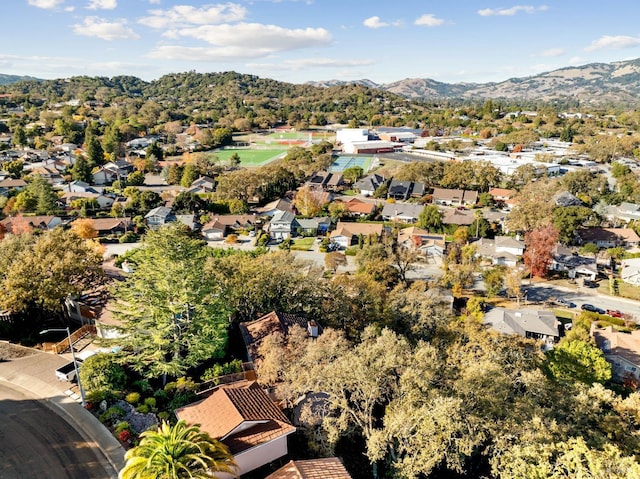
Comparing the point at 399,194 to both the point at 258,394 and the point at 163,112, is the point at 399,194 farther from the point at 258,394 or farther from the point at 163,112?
the point at 163,112

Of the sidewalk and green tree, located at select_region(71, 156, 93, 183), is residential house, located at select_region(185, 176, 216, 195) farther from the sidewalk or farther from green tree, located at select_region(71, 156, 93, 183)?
the sidewalk

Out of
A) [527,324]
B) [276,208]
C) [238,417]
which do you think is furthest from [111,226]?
[527,324]

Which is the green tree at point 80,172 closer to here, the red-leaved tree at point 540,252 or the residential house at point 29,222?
the residential house at point 29,222

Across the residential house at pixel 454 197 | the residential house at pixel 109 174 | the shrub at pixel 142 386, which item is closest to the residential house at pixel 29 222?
the residential house at pixel 109 174

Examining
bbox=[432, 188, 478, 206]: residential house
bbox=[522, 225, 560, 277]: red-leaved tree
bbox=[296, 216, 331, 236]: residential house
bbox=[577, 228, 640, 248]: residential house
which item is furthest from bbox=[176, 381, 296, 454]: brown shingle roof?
bbox=[432, 188, 478, 206]: residential house

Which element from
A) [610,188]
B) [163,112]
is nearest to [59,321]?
[610,188]

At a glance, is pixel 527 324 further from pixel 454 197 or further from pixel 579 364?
pixel 454 197
